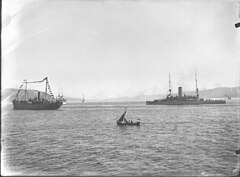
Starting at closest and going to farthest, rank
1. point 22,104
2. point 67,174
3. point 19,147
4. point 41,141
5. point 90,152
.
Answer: point 67,174 → point 90,152 → point 19,147 → point 41,141 → point 22,104

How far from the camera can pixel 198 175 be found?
11.9ft

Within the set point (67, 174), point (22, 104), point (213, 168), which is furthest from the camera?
point (22, 104)

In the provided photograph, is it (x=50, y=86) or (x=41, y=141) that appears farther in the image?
(x=41, y=141)

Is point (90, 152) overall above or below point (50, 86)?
below

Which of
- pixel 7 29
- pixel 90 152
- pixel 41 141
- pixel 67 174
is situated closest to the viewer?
pixel 7 29

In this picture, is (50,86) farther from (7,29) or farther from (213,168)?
(213,168)

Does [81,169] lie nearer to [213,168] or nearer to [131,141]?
[213,168]

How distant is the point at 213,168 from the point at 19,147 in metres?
4.94

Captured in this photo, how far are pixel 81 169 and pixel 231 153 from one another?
3.66 meters

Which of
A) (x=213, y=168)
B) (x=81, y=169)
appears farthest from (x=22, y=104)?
(x=213, y=168)

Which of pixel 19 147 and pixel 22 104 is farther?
pixel 22 104

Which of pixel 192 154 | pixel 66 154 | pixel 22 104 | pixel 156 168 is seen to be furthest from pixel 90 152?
pixel 22 104

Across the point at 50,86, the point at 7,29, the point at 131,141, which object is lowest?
the point at 131,141

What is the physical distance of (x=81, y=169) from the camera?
3.97 m
